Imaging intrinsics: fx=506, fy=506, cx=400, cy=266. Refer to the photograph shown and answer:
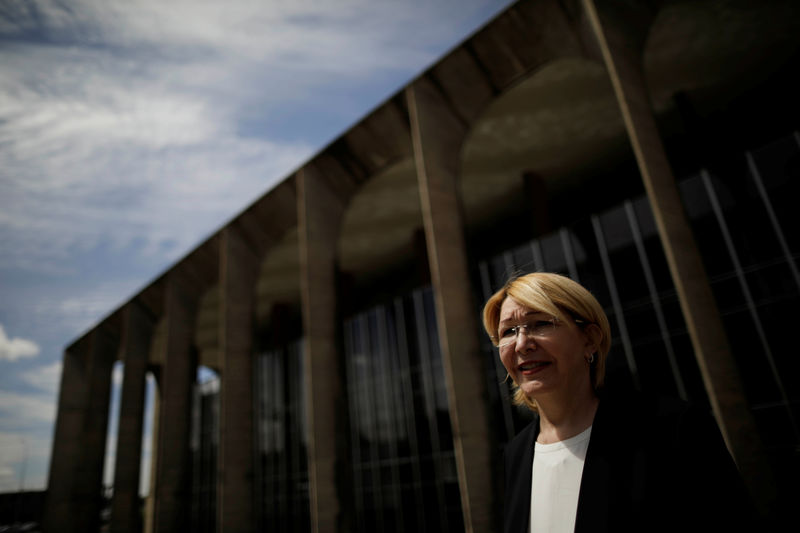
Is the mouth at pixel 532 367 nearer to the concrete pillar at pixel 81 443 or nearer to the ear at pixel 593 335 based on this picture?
the ear at pixel 593 335

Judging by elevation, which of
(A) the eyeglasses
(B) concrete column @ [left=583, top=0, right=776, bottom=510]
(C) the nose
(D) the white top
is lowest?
(D) the white top

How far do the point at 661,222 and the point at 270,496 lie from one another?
2717 cm

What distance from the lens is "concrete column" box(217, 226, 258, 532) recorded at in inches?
635

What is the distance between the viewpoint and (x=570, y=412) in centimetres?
145

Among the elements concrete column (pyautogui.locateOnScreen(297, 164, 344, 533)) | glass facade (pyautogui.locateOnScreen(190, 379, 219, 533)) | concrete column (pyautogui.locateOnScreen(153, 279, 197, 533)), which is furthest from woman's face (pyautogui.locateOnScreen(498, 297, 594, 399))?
glass facade (pyautogui.locateOnScreen(190, 379, 219, 533))

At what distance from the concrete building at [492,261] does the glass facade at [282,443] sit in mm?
598

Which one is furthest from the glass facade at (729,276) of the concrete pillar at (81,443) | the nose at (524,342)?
the concrete pillar at (81,443)

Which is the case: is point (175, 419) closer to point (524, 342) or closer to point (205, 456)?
point (205, 456)

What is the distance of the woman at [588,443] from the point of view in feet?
3.53

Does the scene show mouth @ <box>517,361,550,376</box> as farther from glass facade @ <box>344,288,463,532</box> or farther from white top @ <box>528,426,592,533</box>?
glass facade @ <box>344,288,463,532</box>

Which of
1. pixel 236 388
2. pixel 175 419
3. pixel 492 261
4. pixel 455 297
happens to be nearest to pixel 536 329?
pixel 455 297

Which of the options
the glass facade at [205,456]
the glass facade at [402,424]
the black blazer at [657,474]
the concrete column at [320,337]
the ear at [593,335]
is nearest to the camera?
the black blazer at [657,474]

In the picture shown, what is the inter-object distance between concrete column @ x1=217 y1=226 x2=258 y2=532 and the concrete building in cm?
7

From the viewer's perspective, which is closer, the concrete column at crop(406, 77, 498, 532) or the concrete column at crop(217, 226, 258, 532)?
the concrete column at crop(406, 77, 498, 532)
